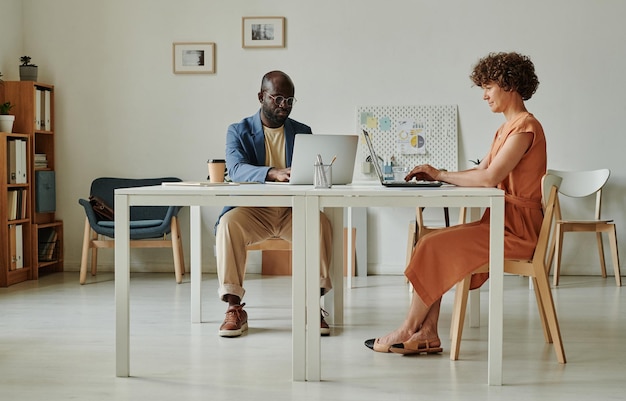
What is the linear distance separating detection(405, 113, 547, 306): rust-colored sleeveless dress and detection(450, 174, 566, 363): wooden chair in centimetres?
5

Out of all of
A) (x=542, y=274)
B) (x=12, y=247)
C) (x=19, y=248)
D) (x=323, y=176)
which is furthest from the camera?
(x=19, y=248)

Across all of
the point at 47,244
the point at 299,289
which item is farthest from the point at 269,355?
the point at 47,244

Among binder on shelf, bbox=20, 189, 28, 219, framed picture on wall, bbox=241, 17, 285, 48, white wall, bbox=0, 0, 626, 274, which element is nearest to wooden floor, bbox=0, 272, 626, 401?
binder on shelf, bbox=20, 189, 28, 219

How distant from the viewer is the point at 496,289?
2881mm

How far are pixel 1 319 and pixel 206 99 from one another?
8.27 ft

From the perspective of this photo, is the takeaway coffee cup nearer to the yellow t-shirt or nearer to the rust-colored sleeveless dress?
the yellow t-shirt

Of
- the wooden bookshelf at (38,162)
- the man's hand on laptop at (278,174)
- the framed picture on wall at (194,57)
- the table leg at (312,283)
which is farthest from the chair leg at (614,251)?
the wooden bookshelf at (38,162)

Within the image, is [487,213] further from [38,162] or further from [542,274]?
[38,162]

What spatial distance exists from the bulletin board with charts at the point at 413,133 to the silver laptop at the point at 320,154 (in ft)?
8.35

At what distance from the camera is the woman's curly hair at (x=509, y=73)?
3.36 metres

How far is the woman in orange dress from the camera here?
320 centimetres

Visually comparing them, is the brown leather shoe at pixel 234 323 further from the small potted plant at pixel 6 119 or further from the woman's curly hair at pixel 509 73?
the small potted plant at pixel 6 119

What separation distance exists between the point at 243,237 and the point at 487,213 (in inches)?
44.9

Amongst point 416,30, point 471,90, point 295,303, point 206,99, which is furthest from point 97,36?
point 295,303
